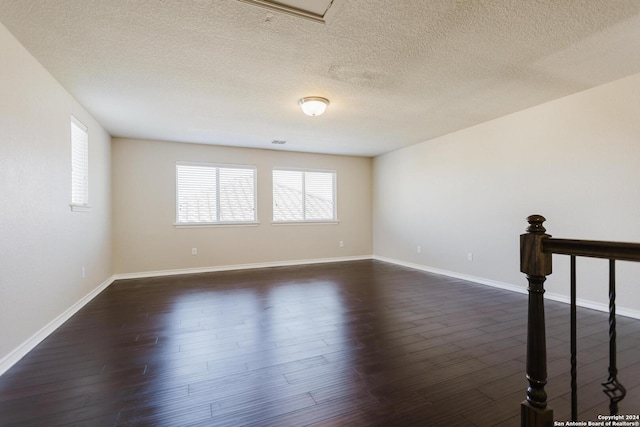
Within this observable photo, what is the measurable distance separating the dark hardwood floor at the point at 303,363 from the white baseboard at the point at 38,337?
0.19ft

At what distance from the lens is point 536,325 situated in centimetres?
124

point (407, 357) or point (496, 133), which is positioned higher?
point (496, 133)

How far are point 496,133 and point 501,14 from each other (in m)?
2.60

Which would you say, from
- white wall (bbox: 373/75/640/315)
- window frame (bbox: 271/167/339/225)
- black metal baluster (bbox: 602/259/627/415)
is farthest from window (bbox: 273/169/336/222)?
black metal baluster (bbox: 602/259/627/415)

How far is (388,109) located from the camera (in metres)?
3.84

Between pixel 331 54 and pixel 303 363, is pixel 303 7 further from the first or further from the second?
pixel 303 363

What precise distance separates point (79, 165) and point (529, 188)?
5637 millimetres

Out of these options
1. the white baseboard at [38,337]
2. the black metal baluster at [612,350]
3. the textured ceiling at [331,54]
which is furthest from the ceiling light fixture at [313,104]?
the white baseboard at [38,337]

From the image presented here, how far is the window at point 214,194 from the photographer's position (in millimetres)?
5484

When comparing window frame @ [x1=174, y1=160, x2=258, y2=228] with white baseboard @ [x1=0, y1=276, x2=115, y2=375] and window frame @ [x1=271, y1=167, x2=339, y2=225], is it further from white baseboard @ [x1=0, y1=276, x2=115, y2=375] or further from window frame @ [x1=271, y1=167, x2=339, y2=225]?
white baseboard @ [x1=0, y1=276, x2=115, y2=375]

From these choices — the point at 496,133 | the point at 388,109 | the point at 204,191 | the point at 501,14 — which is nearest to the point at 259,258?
the point at 204,191

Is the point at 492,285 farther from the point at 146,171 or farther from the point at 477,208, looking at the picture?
the point at 146,171

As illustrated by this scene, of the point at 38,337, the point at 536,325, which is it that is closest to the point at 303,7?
the point at 536,325

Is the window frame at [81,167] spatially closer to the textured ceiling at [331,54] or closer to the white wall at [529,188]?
the textured ceiling at [331,54]
